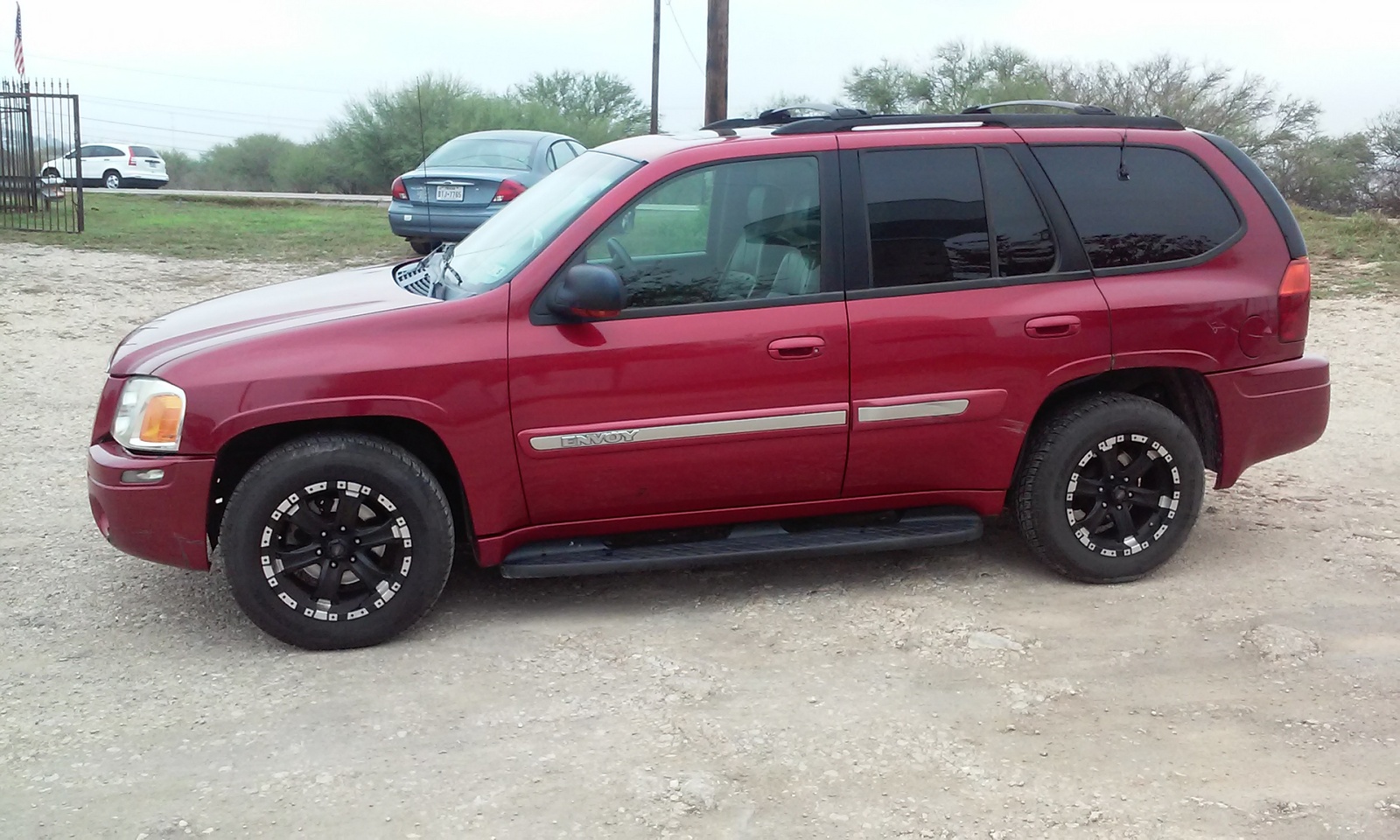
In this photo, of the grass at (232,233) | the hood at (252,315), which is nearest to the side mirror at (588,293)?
the hood at (252,315)

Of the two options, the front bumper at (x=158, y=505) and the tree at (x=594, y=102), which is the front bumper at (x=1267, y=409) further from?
the tree at (x=594, y=102)

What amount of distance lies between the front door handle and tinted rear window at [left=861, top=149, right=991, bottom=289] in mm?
366

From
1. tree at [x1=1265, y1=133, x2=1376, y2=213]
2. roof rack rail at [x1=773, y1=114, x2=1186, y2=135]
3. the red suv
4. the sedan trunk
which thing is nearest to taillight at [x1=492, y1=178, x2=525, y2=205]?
the sedan trunk

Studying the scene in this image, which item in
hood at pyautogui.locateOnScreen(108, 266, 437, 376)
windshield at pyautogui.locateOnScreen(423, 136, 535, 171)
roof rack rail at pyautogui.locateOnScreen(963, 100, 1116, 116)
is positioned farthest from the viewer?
windshield at pyautogui.locateOnScreen(423, 136, 535, 171)

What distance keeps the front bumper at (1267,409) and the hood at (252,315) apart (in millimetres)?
3076

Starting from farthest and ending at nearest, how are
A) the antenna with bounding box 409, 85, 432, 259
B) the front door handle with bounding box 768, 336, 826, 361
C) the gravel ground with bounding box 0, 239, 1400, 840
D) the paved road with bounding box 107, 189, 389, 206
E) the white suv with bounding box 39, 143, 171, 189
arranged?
the white suv with bounding box 39, 143, 171, 189
the paved road with bounding box 107, 189, 389, 206
the antenna with bounding box 409, 85, 432, 259
the front door handle with bounding box 768, 336, 826, 361
the gravel ground with bounding box 0, 239, 1400, 840

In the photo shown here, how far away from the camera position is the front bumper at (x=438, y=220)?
1292 centimetres

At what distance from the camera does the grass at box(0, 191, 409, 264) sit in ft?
48.0

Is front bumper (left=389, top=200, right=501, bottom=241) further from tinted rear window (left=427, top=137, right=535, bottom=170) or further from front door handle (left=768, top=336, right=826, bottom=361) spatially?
front door handle (left=768, top=336, right=826, bottom=361)

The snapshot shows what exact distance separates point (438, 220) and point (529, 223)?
28.0ft

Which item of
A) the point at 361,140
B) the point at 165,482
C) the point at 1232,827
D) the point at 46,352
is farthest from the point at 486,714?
the point at 361,140

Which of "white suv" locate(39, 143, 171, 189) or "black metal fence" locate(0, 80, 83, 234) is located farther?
"white suv" locate(39, 143, 171, 189)

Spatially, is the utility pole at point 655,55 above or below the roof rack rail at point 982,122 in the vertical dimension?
above

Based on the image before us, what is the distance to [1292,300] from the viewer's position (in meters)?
4.95
